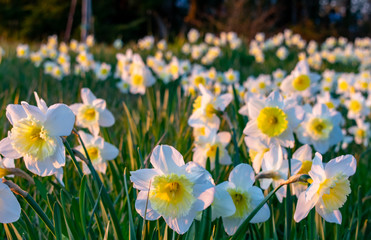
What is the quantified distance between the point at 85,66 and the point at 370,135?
2.98 meters

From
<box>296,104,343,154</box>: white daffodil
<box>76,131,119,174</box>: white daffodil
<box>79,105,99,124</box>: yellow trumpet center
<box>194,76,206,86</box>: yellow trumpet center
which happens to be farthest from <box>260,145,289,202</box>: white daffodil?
<box>194,76,206,86</box>: yellow trumpet center

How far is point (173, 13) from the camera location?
20734 mm

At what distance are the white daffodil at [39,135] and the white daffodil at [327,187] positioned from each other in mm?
548

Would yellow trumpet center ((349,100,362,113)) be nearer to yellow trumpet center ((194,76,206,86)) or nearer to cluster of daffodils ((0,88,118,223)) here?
yellow trumpet center ((194,76,206,86))

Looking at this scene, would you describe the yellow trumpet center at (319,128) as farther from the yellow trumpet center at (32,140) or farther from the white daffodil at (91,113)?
the yellow trumpet center at (32,140)

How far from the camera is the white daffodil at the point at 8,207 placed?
77 centimetres

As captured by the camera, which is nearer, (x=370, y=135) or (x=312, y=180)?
(x=312, y=180)

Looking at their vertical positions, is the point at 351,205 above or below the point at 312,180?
below

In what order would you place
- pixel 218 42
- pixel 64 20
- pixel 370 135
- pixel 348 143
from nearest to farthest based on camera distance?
pixel 348 143, pixel 370 135, pixel 218 42, pixel 64 20

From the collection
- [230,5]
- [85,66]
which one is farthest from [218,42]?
[230,5]

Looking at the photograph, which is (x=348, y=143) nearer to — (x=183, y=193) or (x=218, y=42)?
(x=183, y=193)

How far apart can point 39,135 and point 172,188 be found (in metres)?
0.35

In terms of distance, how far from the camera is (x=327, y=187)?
2.79 ft

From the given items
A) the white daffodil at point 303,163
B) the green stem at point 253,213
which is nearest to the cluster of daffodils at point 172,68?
the white daffodil at point 303,163
